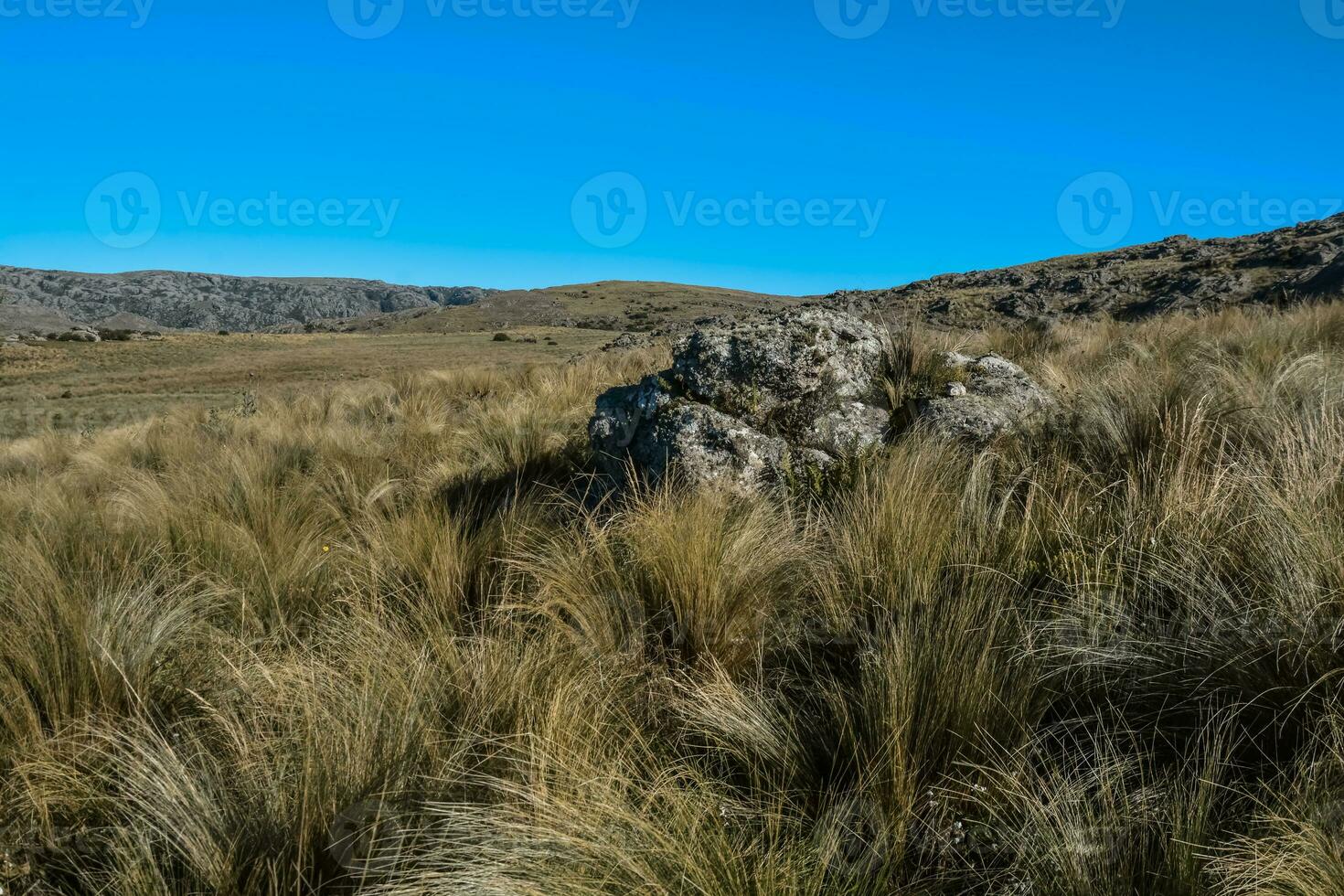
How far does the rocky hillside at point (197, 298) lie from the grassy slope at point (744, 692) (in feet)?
527

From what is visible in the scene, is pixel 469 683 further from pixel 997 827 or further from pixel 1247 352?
pixel 1247 352

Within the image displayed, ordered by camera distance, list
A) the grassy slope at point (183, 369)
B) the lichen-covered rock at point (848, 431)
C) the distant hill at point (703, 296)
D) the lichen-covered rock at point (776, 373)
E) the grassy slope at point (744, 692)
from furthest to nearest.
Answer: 1. the grassy slope at point (183, 369)
2. the distant hill at point (703, 296)
3. the lichen-covered rock at point (776, 373)
4. the lichen-covered rock at point (848, 431)
5. the grassy slope at point (744, 692)

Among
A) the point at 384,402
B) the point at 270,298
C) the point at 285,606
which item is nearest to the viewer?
the point at 285,606

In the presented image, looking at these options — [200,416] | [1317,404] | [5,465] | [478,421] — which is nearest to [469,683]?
[1317,404]

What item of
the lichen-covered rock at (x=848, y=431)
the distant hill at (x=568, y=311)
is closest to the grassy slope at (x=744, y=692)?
the lichen-covered rock at (x=848, y=431)

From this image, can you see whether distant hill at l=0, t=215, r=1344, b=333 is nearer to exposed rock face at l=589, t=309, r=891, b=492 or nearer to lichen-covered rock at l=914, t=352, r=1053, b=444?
lichen-covered rock at l=914, t=352, r=1053, b=444

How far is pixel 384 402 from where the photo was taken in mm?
10117

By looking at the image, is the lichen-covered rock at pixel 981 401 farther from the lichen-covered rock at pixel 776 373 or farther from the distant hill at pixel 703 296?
the distant hill at pixel 703 296

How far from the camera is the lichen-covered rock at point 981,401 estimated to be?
397 centimetres

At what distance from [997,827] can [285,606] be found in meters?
2.70

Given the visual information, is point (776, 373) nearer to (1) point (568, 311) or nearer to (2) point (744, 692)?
(2) point (744, 692)

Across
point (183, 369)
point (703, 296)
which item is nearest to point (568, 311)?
point (703, 296)

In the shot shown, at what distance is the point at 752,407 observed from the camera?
4.17m

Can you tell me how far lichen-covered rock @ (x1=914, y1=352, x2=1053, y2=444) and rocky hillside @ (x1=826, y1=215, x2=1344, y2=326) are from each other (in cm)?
253
